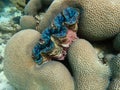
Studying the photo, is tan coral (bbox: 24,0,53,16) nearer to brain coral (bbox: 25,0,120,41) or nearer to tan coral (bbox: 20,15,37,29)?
tan coral (bbox: 20,15,37,29)

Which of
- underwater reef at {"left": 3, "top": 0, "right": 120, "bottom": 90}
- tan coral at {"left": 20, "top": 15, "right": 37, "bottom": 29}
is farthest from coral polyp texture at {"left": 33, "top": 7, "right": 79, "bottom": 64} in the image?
tan coral at {"left": 20, "top": 15, "right": 37, "bottom": 29}

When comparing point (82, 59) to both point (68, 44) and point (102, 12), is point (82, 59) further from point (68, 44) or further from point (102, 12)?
point (102, 12)

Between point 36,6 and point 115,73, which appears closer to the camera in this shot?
point 115,73

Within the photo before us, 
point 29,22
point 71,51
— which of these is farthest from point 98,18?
point 29,22

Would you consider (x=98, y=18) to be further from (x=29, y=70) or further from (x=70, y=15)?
(x=29, y=70)

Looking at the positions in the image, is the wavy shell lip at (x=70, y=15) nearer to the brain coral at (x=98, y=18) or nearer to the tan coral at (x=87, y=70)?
the brain coral at (x=98, y=18)
